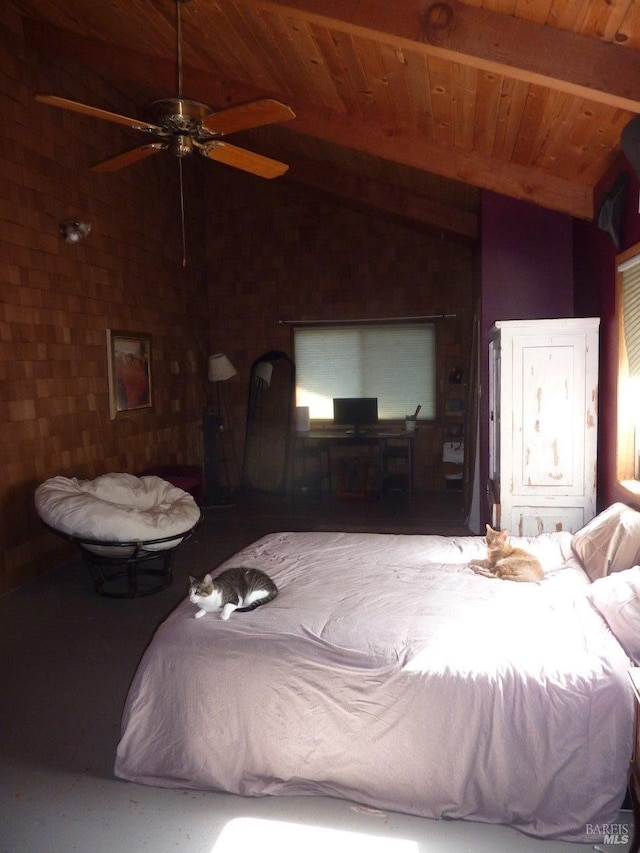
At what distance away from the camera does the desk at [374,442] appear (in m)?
6.90

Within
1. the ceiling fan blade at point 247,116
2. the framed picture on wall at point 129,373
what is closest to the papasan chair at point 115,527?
the framed picture on wall at point 129,373

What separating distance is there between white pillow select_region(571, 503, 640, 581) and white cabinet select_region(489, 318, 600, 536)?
0.83 metres

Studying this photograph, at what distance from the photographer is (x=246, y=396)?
7969 millimetres

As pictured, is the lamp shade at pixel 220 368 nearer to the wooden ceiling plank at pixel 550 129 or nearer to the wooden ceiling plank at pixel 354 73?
the wooden ceiling plank at pixel 354 73

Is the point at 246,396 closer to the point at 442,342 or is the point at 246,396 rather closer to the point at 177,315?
the point at 177,315

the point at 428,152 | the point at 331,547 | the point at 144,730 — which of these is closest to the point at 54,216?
the point at 428,152

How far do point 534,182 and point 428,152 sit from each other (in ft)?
2.32

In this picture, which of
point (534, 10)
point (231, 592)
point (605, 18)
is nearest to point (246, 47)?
point (534, 10)

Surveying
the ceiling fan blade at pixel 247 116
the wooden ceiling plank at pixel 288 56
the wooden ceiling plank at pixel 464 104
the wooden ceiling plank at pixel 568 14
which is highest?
the wooden ceiling plank at pixel 288 56

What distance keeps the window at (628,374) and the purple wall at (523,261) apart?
1419mm

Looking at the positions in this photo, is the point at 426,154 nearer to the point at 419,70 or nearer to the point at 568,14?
the point at 419,70

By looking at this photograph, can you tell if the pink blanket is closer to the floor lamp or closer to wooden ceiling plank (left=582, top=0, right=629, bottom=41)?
wooden ceiling plank (left=582, top=0, right=629, bottom=41)

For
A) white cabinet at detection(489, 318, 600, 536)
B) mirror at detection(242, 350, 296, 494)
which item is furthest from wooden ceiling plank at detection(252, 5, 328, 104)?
mirror at detection(242, 350, 296, 494)

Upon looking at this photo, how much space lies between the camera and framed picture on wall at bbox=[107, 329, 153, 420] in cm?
570
